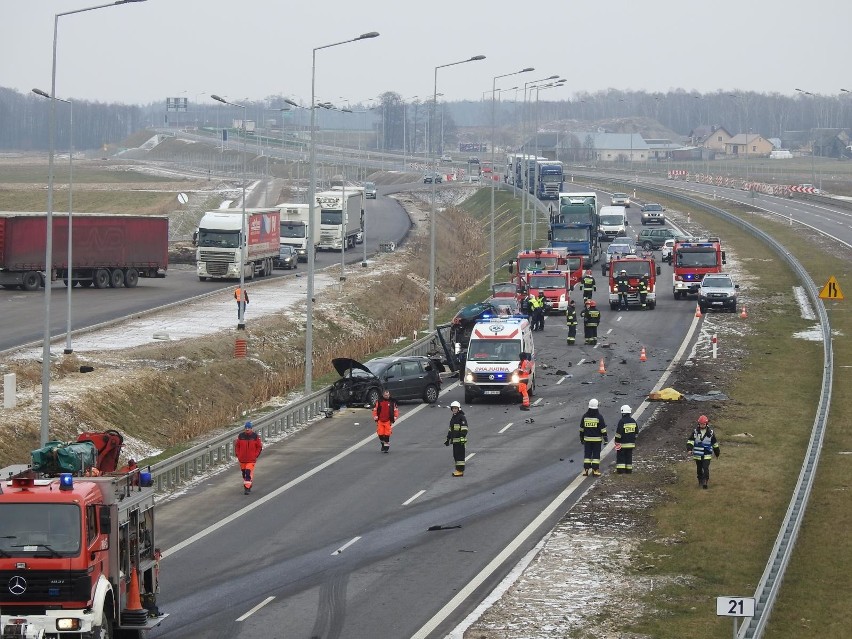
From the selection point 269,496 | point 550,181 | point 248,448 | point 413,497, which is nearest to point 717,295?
point 413,497

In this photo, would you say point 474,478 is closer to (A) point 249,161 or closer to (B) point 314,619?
(B) point 314,619

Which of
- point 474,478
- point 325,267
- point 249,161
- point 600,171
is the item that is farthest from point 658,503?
point 249,161

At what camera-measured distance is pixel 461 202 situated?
469 feet

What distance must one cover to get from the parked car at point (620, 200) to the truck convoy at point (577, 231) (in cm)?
3587

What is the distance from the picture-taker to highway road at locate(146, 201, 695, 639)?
19750mm

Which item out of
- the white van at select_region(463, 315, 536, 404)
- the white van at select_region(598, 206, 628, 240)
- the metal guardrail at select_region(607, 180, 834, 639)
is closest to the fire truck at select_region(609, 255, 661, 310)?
the metal guardrail at select_region(607, 180, 834, 639)

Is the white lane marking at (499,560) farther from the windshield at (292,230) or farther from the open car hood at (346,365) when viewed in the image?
the windshield at (292,230)

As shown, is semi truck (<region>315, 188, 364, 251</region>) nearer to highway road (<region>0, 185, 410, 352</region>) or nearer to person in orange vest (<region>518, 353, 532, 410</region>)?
highway road (<region>0, 185, 410, 352</region>)

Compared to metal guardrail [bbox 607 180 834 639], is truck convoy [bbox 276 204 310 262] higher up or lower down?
higher up

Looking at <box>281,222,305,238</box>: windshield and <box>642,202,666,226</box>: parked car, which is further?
<box>642,202,666,226</box>: parked car

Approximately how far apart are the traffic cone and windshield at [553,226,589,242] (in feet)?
180

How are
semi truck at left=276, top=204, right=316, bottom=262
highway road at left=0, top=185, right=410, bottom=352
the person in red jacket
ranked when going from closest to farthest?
1. the person in red jacket
2. highway road at left=0, top=185, right=410, bottom=352
3. semi truck at left=276, top=204, right=316, bottom=262

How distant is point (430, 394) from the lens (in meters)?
38.5

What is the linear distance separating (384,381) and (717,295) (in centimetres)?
2286
